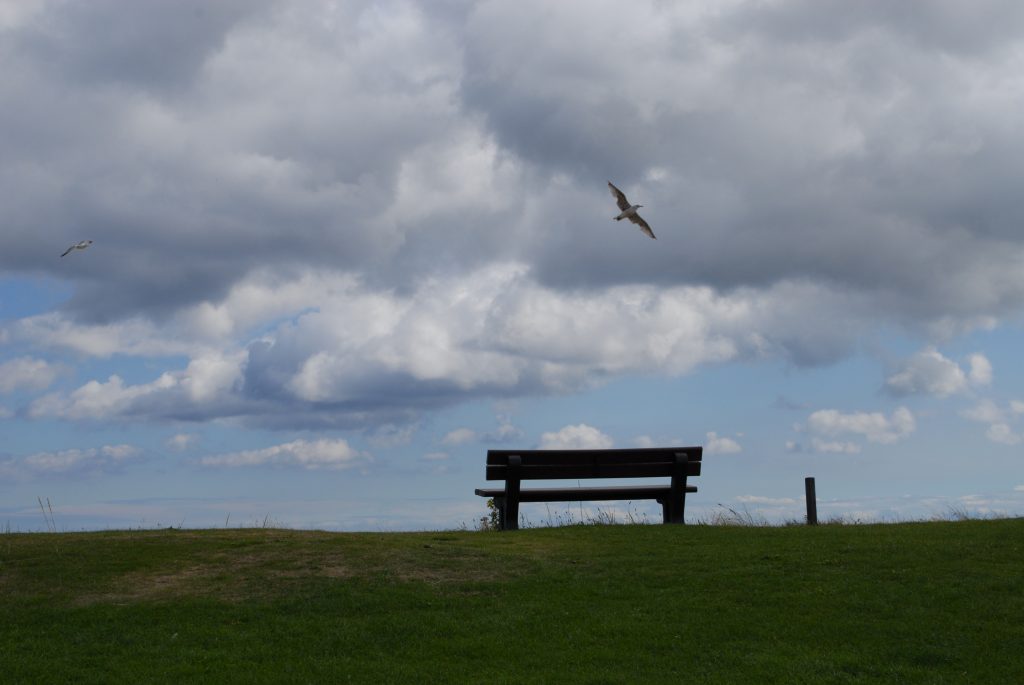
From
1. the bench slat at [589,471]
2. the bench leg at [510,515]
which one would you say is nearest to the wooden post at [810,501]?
the bench slat at [589,471]

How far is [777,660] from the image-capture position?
819 centimetres

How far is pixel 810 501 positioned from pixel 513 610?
8034mm

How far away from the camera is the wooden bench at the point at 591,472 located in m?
14.9

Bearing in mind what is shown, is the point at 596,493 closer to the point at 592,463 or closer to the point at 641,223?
the point at 592,463

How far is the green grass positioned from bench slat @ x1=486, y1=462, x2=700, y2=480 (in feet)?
6.98

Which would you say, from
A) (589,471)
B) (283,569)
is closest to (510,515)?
(589,471)

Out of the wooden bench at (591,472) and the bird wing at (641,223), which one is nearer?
the wooden bench at (591,472)

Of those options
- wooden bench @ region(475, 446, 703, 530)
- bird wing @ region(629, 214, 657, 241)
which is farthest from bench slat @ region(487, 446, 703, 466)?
bird wing @ region(629, 214, 657, 241)

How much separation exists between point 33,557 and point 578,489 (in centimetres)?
749

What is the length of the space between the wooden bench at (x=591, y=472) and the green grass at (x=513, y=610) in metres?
2.13

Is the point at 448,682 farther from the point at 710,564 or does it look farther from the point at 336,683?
the point at 710,564

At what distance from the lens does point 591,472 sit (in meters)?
15.2

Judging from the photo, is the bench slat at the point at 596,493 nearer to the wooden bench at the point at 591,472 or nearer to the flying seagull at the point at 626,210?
the wooden bench at the point at 591,472

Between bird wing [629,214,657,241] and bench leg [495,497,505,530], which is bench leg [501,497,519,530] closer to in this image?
bench leg [495,497,505,530]
